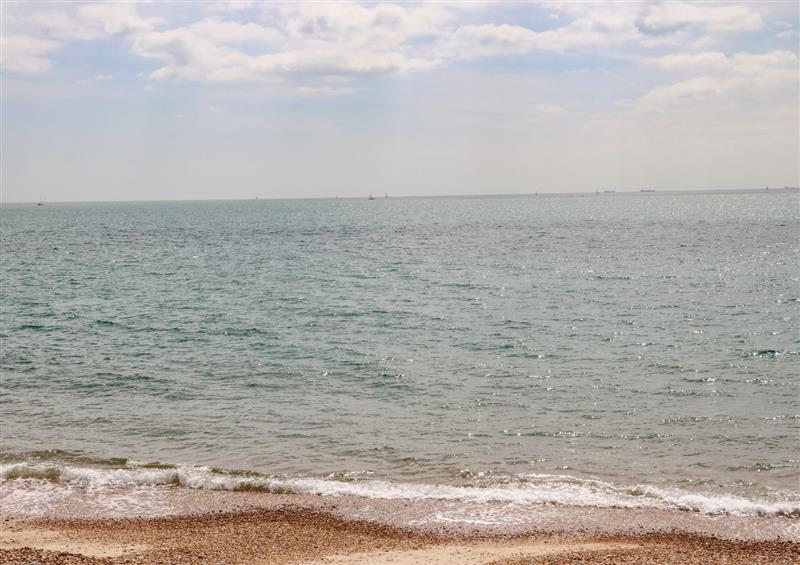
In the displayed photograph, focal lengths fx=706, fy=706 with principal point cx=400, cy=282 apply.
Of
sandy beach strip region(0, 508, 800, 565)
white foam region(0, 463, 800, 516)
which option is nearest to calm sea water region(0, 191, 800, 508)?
white foam region(0, 463, 800, 516)

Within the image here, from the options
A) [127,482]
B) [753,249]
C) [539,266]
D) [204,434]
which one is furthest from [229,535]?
[753,249]

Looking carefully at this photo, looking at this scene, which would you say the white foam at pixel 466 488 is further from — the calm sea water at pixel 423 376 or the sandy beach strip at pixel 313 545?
the sandy beach strip at pixel 313 545

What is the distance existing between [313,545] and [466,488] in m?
4.97

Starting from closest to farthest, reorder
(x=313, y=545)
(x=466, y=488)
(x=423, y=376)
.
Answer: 1. (x=313, y=545)
2. (x=466, y=488)
3. (x=423, y=376)

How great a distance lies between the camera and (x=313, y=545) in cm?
1537

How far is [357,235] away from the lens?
118125 mm

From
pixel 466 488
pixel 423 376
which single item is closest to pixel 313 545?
pixel 466 488

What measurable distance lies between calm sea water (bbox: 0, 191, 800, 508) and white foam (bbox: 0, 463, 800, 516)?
0.66ft

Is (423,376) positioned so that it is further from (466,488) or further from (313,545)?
(313,545)

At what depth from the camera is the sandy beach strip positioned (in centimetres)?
1396

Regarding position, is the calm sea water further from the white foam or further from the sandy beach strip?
the sandy beach strip

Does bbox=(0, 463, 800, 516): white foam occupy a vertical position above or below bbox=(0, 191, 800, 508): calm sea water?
below

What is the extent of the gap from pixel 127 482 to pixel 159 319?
24.9 m

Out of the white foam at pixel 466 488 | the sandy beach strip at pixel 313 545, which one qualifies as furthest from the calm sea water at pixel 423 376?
the sandy beach strip at pixel 313 545
